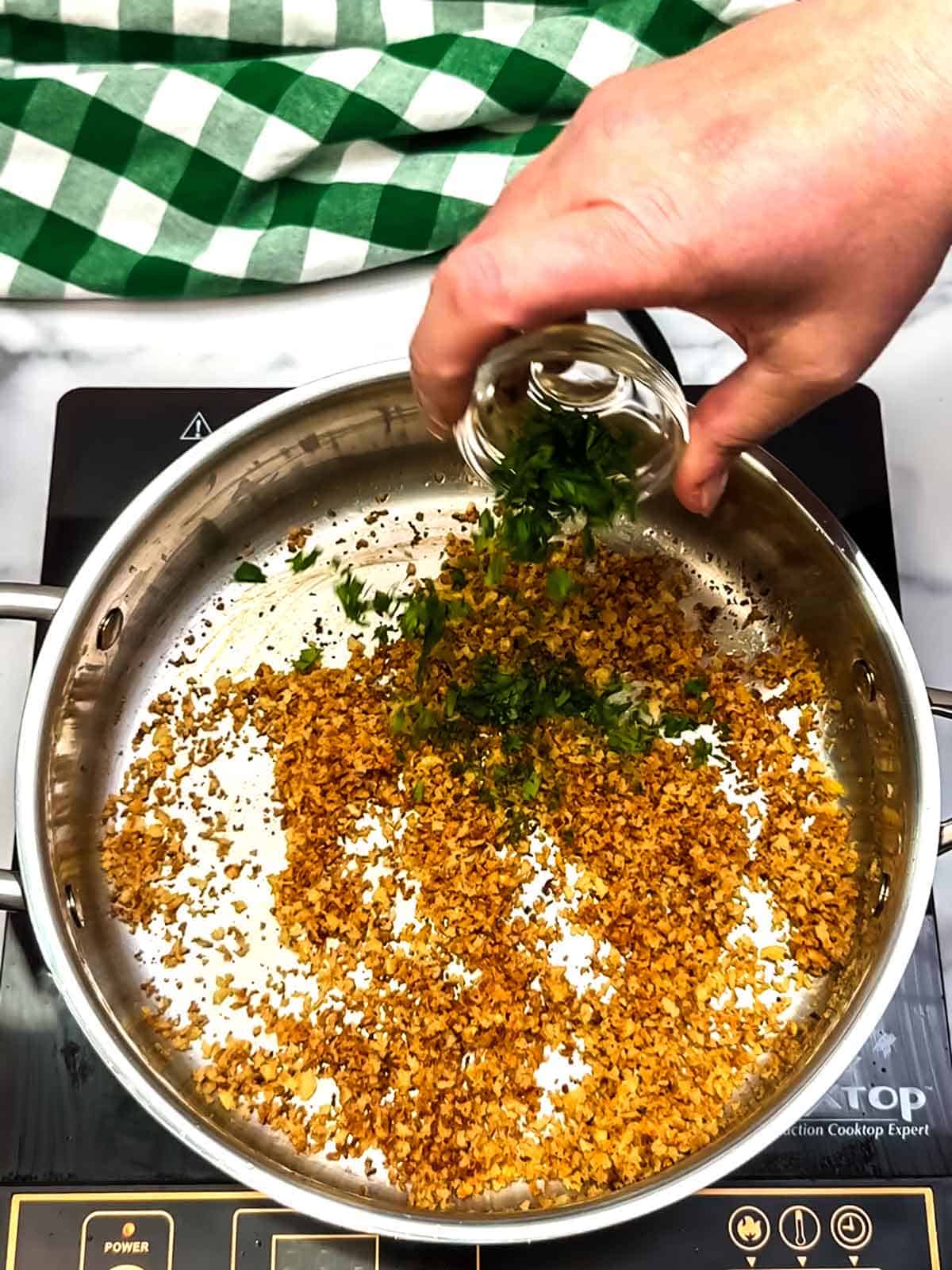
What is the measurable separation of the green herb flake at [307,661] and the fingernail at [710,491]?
44cm

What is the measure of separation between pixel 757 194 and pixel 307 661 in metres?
0.67

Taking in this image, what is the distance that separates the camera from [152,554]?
3.65 ft

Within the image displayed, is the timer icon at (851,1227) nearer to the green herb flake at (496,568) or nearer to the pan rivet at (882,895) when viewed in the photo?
the pan rivet at (882,895)

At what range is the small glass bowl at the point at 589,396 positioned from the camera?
993 mm

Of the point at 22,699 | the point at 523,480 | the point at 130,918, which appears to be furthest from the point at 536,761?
the point at 22,699

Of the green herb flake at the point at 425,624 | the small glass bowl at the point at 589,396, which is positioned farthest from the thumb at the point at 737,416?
the green herb flake at the point at 425,624

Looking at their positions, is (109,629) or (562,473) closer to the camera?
(562,473)

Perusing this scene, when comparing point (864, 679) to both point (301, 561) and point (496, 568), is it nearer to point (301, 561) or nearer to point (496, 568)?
point (496, 568)

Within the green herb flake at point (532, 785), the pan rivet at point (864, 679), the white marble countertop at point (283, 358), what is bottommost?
the green herb flake at point (532, 785)

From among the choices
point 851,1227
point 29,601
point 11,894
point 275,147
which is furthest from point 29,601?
point 851,1227

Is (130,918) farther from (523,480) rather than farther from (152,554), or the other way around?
(523,480)

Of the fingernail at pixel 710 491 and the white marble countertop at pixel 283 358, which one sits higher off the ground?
the white marble countertop at pixel 283 358

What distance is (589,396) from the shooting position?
1053 millimetres

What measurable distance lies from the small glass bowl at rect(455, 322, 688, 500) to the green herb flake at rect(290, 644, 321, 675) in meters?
0.26
